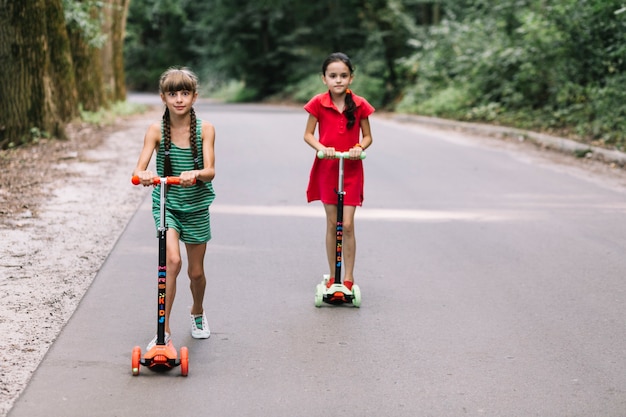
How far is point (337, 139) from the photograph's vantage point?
6.46 meters

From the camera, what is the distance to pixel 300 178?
43.4 ft

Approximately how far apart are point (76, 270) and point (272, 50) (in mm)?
44324

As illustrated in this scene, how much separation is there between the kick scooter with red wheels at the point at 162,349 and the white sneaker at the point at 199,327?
1.83 feet

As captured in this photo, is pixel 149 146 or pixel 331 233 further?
pixel 331 233

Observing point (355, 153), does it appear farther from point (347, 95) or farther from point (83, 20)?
point (83, 20)

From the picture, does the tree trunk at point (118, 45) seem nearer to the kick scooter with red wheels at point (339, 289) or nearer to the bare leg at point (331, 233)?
the bare leg at point (331, 233)

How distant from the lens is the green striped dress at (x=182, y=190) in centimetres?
530

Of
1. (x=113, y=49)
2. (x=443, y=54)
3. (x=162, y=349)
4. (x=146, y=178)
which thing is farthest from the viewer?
(x=443, y=54)

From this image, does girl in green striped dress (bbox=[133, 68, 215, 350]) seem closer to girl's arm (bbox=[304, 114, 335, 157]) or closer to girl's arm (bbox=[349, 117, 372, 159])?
girl's arm (bbox=[304, 114, 335, 157])

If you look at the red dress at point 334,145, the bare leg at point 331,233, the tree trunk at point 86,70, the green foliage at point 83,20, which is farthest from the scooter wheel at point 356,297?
the tree trunk at point 86,70

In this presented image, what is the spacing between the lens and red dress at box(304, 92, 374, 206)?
254 inches

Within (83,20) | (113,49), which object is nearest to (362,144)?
(83,20)

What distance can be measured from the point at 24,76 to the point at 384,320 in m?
11.2

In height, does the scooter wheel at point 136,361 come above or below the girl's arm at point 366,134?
below
